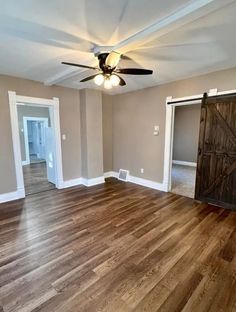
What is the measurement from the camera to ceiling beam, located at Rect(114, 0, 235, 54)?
1592 millimetres

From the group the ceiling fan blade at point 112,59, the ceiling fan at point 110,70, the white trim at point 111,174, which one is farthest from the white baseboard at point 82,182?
the ceiling fan blade at point 112,59

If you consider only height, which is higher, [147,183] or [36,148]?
[36,148]

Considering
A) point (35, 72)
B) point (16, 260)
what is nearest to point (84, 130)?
point (35, 72)

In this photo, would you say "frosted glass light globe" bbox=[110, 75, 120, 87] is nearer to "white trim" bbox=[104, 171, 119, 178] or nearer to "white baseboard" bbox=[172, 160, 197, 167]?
"white trim" bbox=[104, 171, 119, 178]

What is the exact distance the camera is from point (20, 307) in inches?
61.3

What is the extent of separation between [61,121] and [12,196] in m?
2.08

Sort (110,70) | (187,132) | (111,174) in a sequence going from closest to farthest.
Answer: (110,70)
(111,174)
(187,132)

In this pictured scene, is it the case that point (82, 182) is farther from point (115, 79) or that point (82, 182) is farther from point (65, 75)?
point (115, 79)

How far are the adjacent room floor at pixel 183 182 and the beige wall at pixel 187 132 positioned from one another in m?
1.06

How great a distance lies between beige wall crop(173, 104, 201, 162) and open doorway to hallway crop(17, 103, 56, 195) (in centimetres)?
524

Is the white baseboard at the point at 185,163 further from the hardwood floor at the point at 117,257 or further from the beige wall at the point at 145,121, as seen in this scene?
the hardwood floor at the point at 117,257

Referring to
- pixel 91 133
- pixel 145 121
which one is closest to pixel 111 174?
pixel 91 133

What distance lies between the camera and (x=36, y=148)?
32.8ft

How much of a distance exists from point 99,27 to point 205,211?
344 centimetres
